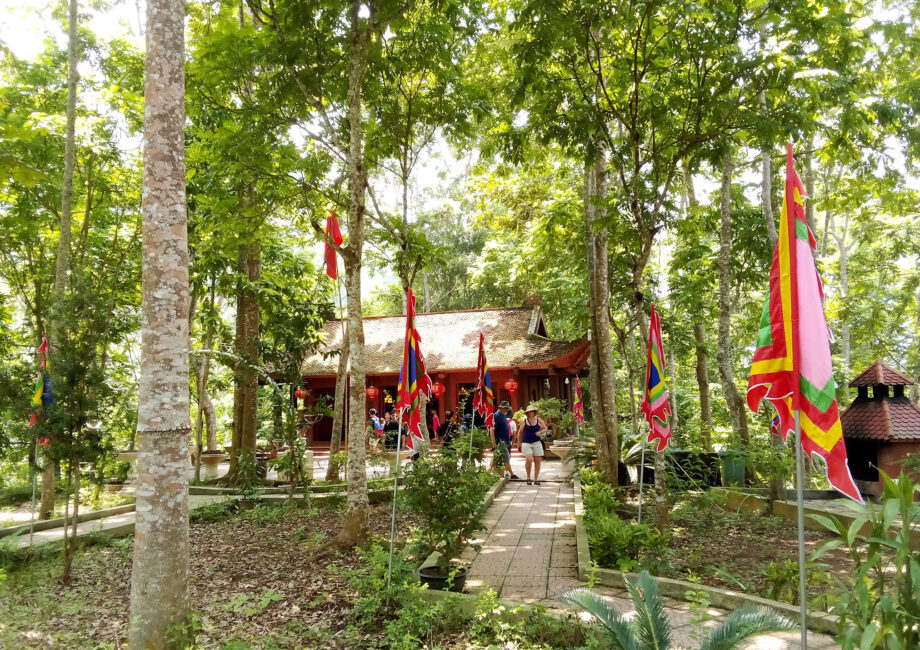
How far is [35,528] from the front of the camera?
8.87 m

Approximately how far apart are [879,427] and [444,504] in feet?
23.5

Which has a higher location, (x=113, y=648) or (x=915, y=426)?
(x=915, y=426)

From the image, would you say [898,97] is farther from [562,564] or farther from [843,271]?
[843,271]

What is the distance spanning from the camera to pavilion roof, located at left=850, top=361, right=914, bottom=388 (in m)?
9.03

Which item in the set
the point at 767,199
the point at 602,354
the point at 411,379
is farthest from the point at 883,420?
the point at 411,379

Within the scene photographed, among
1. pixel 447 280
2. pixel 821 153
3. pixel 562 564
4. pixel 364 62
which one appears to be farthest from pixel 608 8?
pixel 447 280

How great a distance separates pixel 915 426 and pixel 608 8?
751cm

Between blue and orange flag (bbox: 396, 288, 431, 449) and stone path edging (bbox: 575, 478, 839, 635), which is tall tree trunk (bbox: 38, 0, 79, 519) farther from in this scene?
stone path edging (bbox: 575, 478, 839, 635)

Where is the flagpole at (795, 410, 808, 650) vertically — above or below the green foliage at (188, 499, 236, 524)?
above

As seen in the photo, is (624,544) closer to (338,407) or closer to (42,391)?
(338,407)

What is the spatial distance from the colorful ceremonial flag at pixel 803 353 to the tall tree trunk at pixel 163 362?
13.2 ft

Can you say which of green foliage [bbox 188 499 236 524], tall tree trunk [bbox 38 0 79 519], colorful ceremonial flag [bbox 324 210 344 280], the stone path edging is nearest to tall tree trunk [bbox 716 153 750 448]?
the stone path edging

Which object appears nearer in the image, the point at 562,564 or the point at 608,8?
the point at 562,564

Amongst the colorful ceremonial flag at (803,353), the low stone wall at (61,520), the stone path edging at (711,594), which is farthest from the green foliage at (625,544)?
the low stone wall at (61,520)
